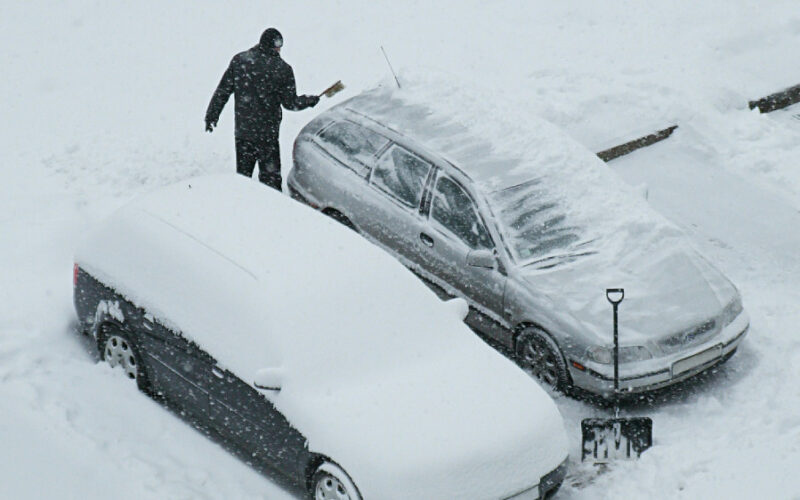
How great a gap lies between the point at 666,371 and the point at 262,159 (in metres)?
4.44

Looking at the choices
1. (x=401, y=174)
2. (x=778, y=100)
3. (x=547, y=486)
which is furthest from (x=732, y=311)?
(x=778, y=100)

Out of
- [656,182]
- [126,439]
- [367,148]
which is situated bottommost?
[656,182]

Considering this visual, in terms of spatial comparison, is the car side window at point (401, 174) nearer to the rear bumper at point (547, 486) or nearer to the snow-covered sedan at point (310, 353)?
the snow-covered sedan at point (310, 353)

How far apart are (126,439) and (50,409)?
0.56 meters

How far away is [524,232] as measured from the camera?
865cm

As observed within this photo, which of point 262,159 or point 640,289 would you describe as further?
point 262,159

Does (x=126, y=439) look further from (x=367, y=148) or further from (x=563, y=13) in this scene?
(x=563, y=13)

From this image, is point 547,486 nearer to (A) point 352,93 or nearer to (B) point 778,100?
(A) point 352,93

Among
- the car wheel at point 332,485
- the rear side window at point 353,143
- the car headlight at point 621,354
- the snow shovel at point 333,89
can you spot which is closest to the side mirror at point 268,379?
the car wheel at point 332,485

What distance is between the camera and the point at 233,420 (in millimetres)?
7117

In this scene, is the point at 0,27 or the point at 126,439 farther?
the point at 0,27

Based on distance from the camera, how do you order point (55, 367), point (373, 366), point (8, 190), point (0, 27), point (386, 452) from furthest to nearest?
point (0, 27) → point (8, 190) → point (55, 367) → point (373, 366) → point (386, 452)

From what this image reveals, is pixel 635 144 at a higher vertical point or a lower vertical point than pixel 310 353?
lower

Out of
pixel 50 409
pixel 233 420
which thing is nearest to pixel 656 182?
pixel 233 420
